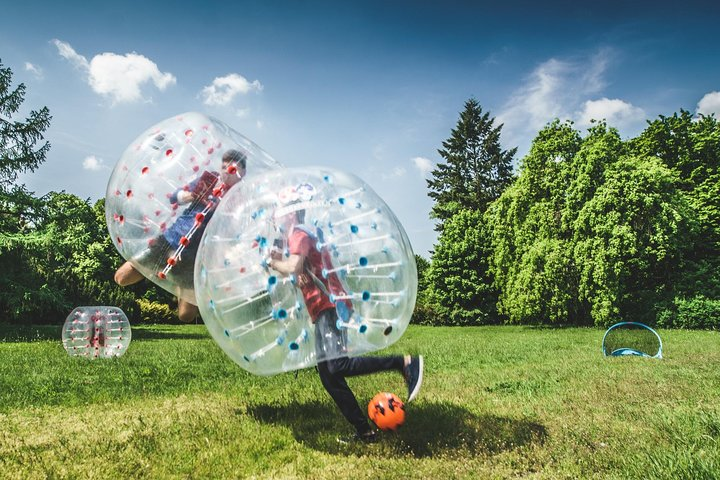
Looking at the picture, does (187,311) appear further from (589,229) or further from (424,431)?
(589,229)

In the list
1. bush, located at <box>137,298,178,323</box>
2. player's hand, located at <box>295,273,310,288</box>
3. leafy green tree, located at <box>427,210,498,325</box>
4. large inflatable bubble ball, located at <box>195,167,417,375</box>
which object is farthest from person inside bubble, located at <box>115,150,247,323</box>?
bush, located at <box>137,298,178,323</box>

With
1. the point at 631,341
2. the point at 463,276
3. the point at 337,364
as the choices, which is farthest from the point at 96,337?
the point at 463,276

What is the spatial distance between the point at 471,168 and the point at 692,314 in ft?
79.8

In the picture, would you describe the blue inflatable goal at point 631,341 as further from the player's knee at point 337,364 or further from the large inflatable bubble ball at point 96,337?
the large inflatable bubble ball at point 96,337

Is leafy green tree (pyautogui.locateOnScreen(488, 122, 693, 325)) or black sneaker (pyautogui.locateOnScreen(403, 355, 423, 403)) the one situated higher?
leafy green tree (pyautogui.locateOnScreen(488, 122, 693, 325))

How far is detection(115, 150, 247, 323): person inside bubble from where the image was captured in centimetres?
523

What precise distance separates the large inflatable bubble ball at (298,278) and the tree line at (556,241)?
18.3 meters

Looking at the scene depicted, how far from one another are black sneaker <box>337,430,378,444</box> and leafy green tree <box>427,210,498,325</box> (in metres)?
31.4

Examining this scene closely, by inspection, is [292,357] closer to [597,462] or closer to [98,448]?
[98,448]

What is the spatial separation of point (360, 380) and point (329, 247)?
4223 mm

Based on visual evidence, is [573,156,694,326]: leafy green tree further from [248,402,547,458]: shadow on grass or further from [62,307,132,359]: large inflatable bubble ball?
[248,402,547,458]: shadow on grass

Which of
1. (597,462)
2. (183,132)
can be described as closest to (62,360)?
(183,132)

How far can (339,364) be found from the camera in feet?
15.0

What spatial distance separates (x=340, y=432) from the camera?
204 inches
